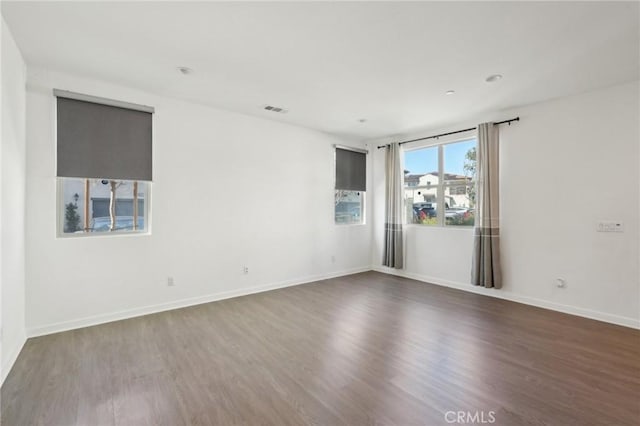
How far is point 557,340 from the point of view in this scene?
2914 mm

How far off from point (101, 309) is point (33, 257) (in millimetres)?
854

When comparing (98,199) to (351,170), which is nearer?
(98,199)

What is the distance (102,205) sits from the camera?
3.42 meters

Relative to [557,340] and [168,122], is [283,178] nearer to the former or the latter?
[168,122]

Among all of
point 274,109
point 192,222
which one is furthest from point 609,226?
point 192,222

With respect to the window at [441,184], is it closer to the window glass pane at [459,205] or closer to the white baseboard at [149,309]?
the window glass pane at [459,205]

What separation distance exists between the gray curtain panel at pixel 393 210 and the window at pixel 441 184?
20cm

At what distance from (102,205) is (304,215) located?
2.93m

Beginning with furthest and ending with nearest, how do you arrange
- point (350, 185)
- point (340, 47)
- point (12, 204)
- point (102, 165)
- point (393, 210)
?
point (350, 185) → point (393, 210) → point (102, 165) → point (340, 47) → point (12, 204)

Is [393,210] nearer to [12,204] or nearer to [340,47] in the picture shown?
[340,47]

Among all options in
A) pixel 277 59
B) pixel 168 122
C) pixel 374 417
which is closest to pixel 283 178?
pixel 168 122

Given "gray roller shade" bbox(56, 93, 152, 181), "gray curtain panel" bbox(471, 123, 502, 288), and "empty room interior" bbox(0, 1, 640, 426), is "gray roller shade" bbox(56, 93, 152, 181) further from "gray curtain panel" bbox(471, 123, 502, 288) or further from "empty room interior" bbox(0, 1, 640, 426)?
"gray curtain panel" bbox(471, 123, 502, 288)

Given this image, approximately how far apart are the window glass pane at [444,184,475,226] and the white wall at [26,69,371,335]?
2.02 m

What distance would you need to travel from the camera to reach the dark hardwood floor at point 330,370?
6.08ft
